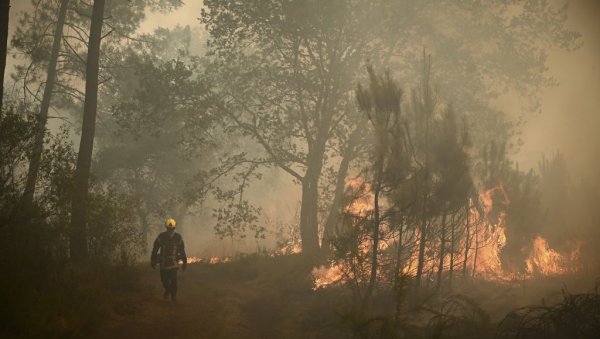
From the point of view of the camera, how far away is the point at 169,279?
11664 millimetres

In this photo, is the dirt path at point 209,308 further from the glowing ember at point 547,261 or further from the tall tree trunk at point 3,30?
the glowing ember at point 547,261

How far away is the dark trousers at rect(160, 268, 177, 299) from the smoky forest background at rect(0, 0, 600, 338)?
0.39 metres

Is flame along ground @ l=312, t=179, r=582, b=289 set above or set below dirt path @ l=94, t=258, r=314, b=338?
above

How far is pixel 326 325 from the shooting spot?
10.8 metres

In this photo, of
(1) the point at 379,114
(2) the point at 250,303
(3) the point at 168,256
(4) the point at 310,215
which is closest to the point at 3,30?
(3) the point at 168,256

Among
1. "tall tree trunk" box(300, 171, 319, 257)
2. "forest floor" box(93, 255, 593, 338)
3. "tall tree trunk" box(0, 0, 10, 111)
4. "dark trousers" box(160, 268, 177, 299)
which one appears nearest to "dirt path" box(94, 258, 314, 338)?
"forest floor" box(93, 255, 593, 338)

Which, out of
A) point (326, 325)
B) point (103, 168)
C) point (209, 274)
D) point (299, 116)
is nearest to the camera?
point (326, 325)

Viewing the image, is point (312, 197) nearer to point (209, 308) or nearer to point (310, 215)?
point (310, 215)

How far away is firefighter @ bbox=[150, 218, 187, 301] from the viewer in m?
11.4

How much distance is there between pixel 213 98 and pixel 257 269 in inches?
274

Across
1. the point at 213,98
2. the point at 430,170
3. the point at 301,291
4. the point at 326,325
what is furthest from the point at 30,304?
the point at 213,98

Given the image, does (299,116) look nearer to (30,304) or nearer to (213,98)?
(213,98)

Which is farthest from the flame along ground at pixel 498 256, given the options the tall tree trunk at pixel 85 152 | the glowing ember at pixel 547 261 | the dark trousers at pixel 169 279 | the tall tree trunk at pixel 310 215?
the tall tree trunk at pixel 85 152

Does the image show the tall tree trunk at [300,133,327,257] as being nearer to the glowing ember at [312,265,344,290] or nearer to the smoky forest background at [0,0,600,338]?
the smoky forest background at [0,0,600,338]
